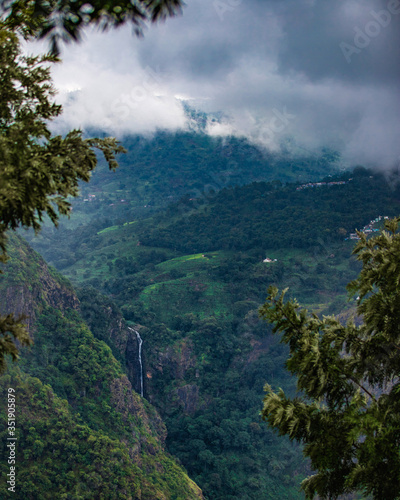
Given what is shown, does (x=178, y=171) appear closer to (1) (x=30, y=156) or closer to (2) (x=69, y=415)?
(2) (x=69, y=415)

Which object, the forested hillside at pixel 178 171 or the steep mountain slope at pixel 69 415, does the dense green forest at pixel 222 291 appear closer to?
the steep mountain slope at pixel 69 415

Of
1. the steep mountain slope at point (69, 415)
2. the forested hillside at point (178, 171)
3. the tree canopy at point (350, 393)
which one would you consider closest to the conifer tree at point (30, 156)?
the tree canopy at point (350, 393)

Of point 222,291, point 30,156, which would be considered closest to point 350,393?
point 30,156

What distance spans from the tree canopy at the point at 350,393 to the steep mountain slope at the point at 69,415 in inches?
466

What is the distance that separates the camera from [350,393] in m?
5.57

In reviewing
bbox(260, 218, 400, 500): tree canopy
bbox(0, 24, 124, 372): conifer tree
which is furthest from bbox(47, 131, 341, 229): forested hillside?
bbox(0, 24, 124, 372): conifer tree

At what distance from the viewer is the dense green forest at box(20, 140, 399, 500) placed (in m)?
37.8

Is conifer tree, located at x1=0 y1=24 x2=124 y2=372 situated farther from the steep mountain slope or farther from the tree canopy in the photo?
the steep mountain slope

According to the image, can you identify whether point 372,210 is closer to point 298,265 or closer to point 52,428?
point 298,265

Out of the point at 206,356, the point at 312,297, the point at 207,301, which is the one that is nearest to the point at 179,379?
the point at 206,356

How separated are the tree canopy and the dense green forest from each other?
30.1m

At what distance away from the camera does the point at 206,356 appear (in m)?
47.4

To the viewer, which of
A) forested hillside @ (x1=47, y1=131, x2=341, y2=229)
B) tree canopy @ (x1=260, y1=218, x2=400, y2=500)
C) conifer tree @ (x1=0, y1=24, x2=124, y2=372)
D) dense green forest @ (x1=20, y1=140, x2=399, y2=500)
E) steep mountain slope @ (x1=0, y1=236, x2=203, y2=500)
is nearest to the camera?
conifer tree @ (x1=0, y1=24, x2=124, y2=372)

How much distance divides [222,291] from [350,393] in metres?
52.7
